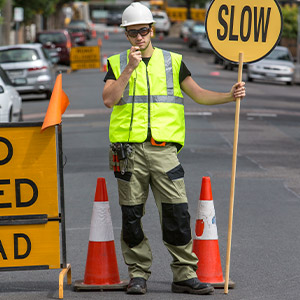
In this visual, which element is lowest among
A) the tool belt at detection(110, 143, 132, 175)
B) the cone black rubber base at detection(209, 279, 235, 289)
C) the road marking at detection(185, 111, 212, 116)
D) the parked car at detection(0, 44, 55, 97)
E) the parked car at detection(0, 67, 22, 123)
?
the road marking at detection(185, 111, 212, 116)

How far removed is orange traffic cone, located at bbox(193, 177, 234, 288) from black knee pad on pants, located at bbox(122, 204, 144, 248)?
0.52 meters

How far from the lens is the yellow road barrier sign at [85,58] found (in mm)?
40469

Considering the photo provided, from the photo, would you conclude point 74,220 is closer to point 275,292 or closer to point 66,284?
point 66,284

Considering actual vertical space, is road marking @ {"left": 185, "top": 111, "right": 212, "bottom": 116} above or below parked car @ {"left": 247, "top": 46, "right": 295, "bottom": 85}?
above

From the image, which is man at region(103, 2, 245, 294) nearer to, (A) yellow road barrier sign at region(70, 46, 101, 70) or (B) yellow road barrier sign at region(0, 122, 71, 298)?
(B) yellow road barrier sign at region(0, 122, 71, 298)

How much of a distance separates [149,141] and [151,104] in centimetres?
26

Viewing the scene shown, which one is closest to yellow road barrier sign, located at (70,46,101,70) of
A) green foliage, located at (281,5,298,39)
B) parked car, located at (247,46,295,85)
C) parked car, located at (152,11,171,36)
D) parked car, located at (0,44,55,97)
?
parked car, located at (247,46,295,85)

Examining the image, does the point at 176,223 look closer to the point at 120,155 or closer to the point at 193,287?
the point at 193,287

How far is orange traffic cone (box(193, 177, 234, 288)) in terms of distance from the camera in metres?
6.80

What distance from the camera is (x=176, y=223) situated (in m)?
6.49

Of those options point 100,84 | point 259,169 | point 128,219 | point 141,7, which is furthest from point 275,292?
point 100,84

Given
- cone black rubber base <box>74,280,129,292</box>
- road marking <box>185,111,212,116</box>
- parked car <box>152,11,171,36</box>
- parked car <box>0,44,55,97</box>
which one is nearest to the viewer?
cone black rubber base <box>74,280,129,292</box>

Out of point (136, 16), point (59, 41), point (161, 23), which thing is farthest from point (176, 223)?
point (161, 23)

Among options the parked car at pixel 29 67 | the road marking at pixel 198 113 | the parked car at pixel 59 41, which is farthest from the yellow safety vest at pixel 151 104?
the parked car at pixel 59 41
